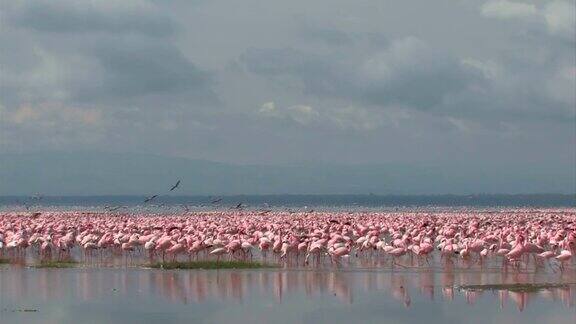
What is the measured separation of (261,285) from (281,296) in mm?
2259

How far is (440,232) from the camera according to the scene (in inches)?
1467

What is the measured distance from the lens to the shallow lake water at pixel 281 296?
60.0 feet

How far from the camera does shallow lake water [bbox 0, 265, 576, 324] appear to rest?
720 inches

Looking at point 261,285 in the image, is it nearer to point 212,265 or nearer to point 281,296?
point 281,296

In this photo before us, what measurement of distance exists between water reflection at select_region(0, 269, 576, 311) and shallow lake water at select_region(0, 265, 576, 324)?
2cm

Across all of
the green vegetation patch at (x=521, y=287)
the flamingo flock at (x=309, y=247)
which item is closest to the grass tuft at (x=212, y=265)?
the flamingo flock at (x=309, y=247)

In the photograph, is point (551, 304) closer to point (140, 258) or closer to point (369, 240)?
point (369, 240)

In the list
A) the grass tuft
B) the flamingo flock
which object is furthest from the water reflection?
the flamingo flock

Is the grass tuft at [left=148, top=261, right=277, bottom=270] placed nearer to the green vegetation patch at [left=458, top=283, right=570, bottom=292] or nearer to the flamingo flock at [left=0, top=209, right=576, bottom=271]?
the flamingo flock at [left=0, top=209, right=576, bottom=271]

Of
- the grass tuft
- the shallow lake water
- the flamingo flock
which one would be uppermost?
the flamingo flock

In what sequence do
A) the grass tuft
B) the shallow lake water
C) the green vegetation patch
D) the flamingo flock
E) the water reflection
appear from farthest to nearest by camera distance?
the flamingo flock
the grass tuft
the green vegetation patch
the water reflection
the shallow lake water

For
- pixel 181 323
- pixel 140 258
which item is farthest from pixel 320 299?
pixel 140 258

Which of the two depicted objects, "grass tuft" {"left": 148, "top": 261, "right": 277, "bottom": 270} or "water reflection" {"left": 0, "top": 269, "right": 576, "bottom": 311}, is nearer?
"water reflection" {"left": 0, "top": 269, "right": 576, "bottom": 311}

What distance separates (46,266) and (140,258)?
11.8ft
